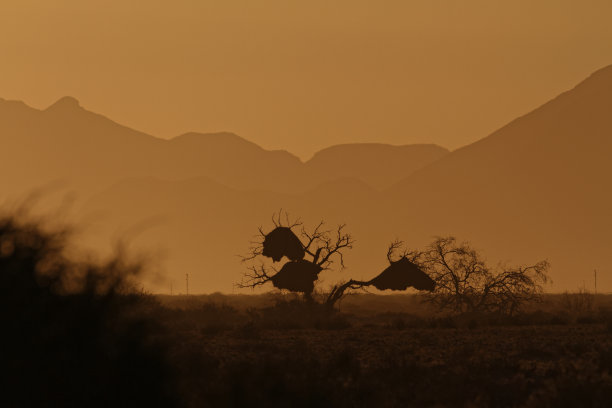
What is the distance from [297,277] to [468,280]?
7.89m

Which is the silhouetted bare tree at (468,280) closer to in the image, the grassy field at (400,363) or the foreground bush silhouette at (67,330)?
the grassy field at (400,363)

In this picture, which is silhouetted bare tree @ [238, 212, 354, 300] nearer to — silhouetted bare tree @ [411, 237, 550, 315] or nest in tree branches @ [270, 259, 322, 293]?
nest in tree branches @ [270, 259, 322, 293]

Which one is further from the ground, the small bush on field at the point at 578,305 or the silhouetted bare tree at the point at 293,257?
the silhouetted bare tree at the point at 293,257

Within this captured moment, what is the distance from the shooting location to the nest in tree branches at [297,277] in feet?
181

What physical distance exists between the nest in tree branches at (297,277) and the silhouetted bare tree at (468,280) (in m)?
5.20

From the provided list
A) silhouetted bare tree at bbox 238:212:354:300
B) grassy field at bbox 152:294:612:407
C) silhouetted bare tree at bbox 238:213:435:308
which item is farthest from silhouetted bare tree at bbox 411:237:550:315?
grassy field at bbox 152:294:612:407

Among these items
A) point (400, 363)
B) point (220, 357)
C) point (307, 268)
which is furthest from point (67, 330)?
point (307, 268)

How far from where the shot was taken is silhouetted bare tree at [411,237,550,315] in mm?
52344

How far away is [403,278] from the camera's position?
5588 cm

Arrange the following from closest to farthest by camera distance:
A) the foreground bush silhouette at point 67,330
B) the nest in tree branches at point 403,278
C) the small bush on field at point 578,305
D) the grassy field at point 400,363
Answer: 1. the foreground bush silhouette at point 67,330
2. the grassy field at point 400,363
3. the nest in tree branches at point 403,278
4. the small bush on field at point 578,305

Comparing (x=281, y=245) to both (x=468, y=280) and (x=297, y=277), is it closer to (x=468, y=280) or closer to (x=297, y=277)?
(x=297, y=277)

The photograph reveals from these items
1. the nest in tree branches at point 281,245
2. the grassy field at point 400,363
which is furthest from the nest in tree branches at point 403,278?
the grassy field at point 400,363

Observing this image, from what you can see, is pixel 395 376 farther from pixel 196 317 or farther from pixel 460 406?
pixel 196 317

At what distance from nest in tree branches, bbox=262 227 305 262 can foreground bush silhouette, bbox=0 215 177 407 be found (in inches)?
1613
